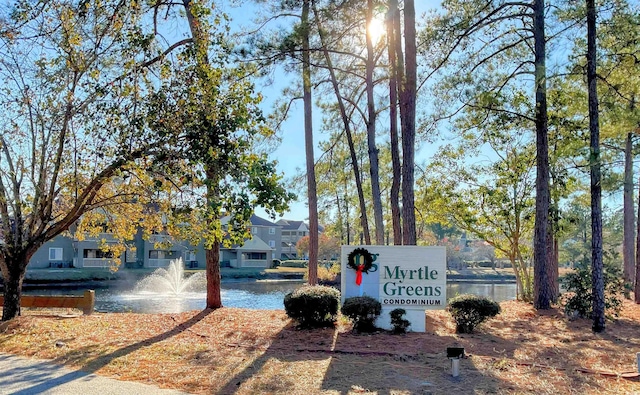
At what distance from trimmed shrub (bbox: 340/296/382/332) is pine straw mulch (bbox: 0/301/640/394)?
272 millimetres

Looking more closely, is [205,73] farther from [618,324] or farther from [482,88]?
[618,324]

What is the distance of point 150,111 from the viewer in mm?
8125

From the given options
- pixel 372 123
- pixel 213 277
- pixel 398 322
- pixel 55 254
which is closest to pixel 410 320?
pixel 398 322

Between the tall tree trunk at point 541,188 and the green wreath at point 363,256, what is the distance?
493cm

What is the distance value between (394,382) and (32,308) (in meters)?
10.8

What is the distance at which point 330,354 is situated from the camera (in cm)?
724

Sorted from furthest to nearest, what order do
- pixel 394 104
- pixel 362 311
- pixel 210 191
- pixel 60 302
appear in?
pixel 394 104
pixel 60 302
pixel 362 311
pixel 210 191

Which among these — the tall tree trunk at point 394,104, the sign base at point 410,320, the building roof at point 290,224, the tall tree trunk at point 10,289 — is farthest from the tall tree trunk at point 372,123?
the building roof at point 290,224

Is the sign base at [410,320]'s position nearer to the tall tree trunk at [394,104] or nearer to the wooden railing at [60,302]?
the tall tree trunk at [394,104]

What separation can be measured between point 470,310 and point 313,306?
2.70 meters

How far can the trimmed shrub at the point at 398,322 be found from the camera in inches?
353

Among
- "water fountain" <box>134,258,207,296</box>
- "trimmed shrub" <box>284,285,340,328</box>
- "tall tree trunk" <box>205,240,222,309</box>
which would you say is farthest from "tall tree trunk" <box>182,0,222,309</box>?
"water fountain" <box>134,258,207,296</box>

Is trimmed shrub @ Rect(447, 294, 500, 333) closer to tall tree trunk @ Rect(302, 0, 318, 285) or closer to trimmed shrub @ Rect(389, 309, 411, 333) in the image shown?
trimmed shrub @ Rect(389, 309, 411, 333)

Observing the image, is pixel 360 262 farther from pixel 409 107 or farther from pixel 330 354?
pixel 409 107
